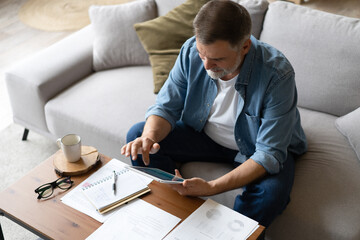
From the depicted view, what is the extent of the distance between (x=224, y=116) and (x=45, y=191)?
75cm

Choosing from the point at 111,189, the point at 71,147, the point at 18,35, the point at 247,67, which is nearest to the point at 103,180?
the point at 111,189

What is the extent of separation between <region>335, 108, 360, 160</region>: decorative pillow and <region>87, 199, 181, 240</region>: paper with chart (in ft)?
2.87

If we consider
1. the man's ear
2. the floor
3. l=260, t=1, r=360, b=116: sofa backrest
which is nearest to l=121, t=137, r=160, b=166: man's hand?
the man's ear

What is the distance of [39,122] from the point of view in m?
2.52

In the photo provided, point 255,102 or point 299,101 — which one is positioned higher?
point 255,102

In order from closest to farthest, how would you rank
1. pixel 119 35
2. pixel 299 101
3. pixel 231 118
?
1. pixel 231 118
2. pixel 299 101
3. pixel 119 35

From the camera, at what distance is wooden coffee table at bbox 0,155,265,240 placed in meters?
1.57

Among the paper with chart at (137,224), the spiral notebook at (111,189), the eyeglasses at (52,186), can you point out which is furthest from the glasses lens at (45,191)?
the paper with chart at (137,224)

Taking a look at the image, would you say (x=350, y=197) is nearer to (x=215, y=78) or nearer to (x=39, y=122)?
(x=215, y=78)

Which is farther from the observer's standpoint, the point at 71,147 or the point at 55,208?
the point at 71,147

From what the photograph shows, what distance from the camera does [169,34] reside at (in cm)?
242

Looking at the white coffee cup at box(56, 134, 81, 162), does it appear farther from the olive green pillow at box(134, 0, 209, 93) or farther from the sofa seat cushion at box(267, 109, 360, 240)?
the sofa seat cushion at box(267, 109, 360, 240)

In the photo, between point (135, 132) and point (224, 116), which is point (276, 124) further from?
point (135, 132)

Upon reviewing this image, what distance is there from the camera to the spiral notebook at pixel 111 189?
1646mm
